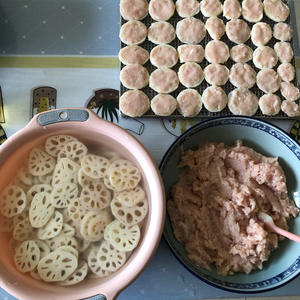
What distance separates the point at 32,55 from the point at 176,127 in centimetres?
42

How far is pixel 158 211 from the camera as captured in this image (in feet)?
1.83

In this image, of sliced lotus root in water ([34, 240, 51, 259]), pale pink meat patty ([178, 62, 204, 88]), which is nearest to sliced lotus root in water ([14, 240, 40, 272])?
sliced lotus root in water ([34, 240, 51, 259])

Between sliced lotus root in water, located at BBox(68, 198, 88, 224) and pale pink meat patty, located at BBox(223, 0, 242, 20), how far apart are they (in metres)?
0.61

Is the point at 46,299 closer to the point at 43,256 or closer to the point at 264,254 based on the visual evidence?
the point at 43,256

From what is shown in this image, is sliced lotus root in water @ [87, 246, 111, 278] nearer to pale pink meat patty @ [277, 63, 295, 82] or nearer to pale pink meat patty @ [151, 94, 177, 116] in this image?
pale pink meat patty @ [151, 94, 177, 116]

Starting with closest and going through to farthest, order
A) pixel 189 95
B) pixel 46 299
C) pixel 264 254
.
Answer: pixel 46 299 → pixel 264 254 → pixel 189 95

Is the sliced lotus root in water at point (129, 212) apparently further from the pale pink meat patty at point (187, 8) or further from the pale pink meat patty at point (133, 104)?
the pale pink meat patty at point (187, 8)

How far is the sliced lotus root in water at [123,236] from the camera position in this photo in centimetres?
58

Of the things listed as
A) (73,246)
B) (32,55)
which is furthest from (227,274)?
(32,55)

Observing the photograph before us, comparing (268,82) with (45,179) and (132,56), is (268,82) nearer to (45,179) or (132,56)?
(132,56)

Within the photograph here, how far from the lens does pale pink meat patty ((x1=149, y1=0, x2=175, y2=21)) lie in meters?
0.83

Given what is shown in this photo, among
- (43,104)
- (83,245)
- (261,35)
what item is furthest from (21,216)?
(261,35)

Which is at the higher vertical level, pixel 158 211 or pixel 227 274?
pixel 158 211

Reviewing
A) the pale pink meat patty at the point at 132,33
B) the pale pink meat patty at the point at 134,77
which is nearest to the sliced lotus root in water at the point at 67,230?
the pale pink meat patty at the point at 134,77
